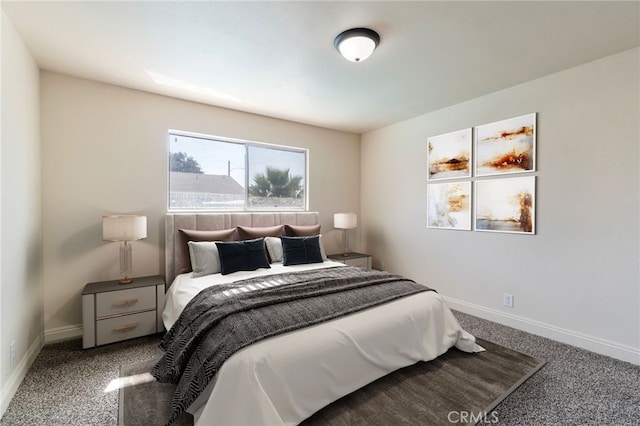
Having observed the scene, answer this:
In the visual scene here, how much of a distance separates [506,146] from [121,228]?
405cm

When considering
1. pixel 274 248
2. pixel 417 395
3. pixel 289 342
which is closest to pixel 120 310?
pixel 274 248

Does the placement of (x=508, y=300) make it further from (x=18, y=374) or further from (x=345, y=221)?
(x=18, y=374)

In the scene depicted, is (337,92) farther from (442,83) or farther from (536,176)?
(536,176)

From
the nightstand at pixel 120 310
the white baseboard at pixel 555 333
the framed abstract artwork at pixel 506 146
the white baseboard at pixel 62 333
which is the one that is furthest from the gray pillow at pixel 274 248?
the framed abstract artwork at pixel 506 146

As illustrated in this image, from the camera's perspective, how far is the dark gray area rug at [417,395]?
1743mm

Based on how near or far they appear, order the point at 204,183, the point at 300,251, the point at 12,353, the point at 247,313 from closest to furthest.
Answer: the point at 247,313 → the point at 12,353 → the point at 300,251 → the point at 204,183

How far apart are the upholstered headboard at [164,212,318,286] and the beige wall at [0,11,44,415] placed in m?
1.06

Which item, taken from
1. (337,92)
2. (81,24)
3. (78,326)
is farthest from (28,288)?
(337,92)

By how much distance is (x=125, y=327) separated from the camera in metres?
2.71

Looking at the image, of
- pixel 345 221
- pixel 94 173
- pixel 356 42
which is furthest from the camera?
pixel 345 221

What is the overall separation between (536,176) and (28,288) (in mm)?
4774

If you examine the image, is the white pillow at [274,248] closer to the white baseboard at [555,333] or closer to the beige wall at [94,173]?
the beige wall at [94,173]

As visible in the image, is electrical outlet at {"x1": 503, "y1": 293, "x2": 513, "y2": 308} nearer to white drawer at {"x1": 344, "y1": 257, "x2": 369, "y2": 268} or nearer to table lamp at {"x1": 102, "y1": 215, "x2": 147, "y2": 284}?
white drawer at {"x1": 344, "y1": 257, "x2": 369, "y2": 268}

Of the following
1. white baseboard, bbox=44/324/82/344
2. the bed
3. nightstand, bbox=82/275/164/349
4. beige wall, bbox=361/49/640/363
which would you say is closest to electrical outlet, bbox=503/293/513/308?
beige wall, bbox=361/49/640/363
